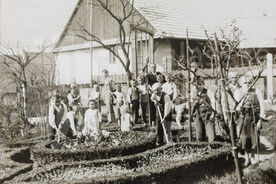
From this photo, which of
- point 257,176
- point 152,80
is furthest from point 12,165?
point 257,176

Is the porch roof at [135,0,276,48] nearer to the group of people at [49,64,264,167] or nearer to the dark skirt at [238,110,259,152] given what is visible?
the group of people at [49,64,264,167]

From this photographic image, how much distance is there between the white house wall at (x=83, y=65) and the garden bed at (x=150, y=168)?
42.9ft

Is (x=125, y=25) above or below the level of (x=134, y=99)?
above

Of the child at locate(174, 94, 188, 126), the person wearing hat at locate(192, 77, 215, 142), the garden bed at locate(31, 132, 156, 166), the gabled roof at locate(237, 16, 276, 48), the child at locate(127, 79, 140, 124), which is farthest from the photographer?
the gabled roof at locate(237, 16, 276, 48)

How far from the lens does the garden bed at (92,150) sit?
334 inches

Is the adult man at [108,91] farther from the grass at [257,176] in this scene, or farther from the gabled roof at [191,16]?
the grass at [257,176]

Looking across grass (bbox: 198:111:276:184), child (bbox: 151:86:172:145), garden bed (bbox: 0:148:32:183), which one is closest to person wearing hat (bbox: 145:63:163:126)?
child (bbox: 151:86:172:145)

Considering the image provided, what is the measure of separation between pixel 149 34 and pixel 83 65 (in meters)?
7.69

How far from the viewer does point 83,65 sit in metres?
24.4

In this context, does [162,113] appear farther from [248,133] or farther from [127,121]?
[248,133]

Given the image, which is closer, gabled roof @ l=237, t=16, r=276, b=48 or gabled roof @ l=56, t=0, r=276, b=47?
gabled roof @ l=237, t=16, r=276, b=48

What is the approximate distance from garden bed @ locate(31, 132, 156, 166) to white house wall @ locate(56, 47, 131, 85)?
39.3 feet

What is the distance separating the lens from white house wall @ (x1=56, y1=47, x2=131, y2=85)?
22.2 metres

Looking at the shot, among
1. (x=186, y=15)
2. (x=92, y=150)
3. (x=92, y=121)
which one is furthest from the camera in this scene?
(x=186, y=15)
